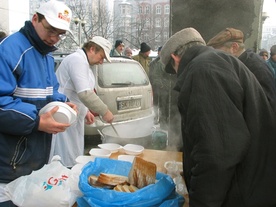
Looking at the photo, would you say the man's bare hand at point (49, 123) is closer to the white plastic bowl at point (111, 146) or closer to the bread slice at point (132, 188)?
the bread slice at point (132, 188)

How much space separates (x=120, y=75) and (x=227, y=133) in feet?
14.1

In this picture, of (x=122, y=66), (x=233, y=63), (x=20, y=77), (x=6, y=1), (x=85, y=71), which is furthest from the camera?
(x=6, y=1)

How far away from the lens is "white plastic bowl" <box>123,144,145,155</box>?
2.53m

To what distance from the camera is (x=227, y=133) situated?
4.09 ft

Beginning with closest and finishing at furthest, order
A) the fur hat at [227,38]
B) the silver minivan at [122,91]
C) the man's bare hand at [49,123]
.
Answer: the man's bare hand at [49,123], the fur hat at [227,38], the silver minivan at [122,91]

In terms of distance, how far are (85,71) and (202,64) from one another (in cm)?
219

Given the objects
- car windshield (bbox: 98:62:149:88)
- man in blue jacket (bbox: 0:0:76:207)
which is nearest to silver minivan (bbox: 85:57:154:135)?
car windshield (bbox: 98:62:149:88)

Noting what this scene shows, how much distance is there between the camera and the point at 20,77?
70.2 inches

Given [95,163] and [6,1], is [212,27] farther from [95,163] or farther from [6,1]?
[6,1]

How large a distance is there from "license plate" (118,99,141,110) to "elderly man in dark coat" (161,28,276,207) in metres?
3.91

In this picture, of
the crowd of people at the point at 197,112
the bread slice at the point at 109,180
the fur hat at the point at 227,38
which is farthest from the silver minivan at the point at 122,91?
the bread slice at the point at 109,180

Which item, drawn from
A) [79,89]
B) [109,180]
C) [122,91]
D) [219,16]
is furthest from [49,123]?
[122,91]

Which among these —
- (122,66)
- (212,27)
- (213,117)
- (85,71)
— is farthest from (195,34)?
(122,66)

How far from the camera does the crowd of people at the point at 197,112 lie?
126cm
